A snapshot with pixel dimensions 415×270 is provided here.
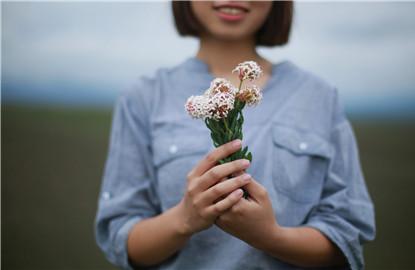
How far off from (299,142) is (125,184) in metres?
0.30

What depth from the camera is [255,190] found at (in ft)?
2.48

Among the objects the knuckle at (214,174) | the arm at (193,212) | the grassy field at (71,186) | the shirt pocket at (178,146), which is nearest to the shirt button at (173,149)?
the shirt pocket at (178,146)

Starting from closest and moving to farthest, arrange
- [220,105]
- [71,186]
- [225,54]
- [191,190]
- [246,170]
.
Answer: [220,105]
[191,190]
[246,170]
[225,54]
[71,186]

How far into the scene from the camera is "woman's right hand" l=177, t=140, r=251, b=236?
714 millimetres

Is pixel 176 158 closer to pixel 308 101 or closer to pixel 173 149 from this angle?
pixel 173 149

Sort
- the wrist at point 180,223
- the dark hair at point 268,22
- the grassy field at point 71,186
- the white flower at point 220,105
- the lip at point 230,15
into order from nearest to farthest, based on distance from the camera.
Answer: the white flower at point 220,105, the wrist at point 180,223, the lip at point 230,15, the dark hair at point 268,22, the grassy field at point 71,186

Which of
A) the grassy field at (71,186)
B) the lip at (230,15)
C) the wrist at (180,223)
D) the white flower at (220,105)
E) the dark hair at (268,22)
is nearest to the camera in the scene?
the white flower at (220,105)

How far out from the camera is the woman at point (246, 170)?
88 centimetres

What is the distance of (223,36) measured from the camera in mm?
957

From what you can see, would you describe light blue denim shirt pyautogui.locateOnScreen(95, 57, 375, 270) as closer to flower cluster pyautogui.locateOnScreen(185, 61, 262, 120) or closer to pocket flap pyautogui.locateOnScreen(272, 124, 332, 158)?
pocket flap pyautogui.locateOnScreen(272, 124, 332, 158)

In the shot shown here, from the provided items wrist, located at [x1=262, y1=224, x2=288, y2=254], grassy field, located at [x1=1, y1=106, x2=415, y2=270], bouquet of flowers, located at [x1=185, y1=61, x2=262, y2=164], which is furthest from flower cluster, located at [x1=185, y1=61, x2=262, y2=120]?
grassy field, located at [x1=1, y1=106, x2=415, y2=270]

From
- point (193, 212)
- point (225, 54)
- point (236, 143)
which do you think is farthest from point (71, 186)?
point (236, 143)

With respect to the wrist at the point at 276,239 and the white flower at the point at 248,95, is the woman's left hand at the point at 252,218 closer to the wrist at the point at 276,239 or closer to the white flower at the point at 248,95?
the wrist at the point at 276,239

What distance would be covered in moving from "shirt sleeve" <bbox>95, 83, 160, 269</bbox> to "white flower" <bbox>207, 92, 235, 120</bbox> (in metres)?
0.33
